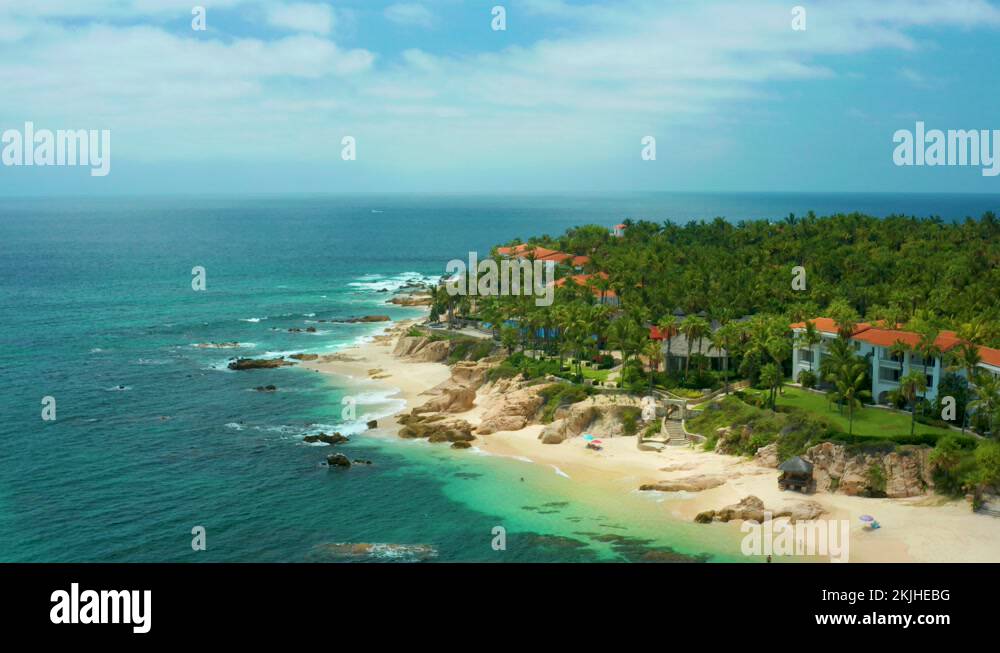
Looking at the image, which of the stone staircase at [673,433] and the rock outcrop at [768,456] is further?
the stone staircase at [673,433]

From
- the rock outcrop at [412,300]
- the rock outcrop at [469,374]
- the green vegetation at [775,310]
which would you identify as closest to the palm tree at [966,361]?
the green vegetation at [775,310]

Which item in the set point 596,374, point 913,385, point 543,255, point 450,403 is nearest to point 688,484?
point 913,385

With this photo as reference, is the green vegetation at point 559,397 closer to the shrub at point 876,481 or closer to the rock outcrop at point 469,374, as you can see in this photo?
the rock outcrop at point 469,374

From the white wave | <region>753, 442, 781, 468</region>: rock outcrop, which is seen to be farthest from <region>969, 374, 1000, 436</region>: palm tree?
the white wave

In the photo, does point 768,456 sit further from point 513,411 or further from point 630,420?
point 513,411

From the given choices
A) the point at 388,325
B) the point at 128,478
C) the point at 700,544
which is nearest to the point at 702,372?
the point at 700,544

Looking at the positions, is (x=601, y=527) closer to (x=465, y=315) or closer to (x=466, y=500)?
(x=466, y=500)
